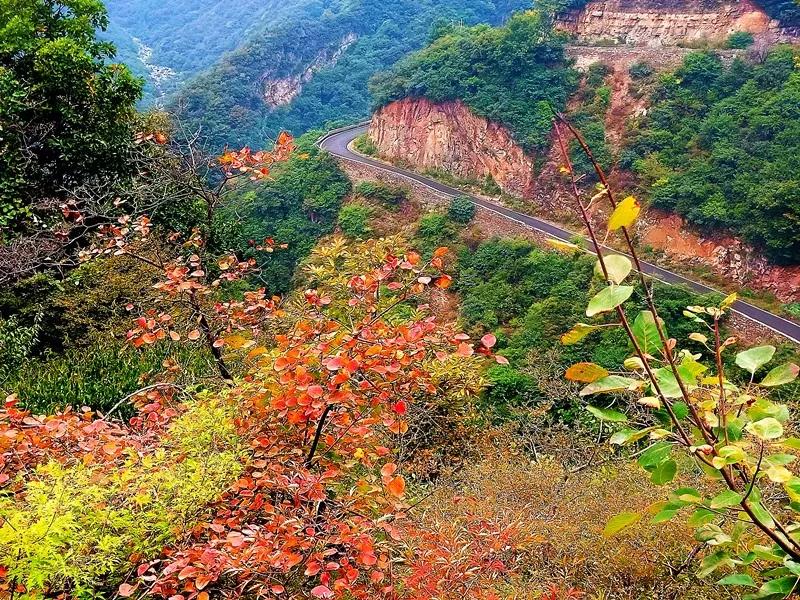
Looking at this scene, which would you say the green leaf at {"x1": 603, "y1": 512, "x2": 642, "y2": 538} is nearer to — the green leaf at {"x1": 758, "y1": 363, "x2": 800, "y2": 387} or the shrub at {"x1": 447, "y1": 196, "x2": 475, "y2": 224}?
the green leaf at {"x1": 758, "y1": 363, "x2": 800, "y2": 387}

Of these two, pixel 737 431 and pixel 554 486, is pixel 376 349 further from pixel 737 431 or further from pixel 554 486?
pixel 554 486

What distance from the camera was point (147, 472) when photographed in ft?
10.4

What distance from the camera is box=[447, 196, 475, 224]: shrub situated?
93.0 ft

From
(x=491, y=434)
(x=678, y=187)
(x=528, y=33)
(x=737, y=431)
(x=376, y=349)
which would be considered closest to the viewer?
(x=737, y=431)

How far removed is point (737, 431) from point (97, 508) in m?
2.94

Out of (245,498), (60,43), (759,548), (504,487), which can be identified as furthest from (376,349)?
(60,43)

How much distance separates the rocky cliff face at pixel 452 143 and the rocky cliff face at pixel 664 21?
8860 millimetres

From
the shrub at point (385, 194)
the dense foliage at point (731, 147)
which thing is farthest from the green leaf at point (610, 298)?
the shrub at point (385, 194)

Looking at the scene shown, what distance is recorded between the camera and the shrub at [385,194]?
30.9 meters

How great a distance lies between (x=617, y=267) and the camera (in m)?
1.28

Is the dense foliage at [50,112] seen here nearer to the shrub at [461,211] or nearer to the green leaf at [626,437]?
the green leaf at [626,437]

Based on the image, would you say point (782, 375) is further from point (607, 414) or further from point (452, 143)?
point (452, 143)

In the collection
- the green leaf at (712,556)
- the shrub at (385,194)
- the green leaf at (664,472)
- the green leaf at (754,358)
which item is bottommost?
the shrub at (385,194)

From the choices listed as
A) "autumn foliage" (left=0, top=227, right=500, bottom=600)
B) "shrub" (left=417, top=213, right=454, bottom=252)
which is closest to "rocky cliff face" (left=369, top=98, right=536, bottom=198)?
"shrub" (left=417, top=213, right=454, bottom=252)
